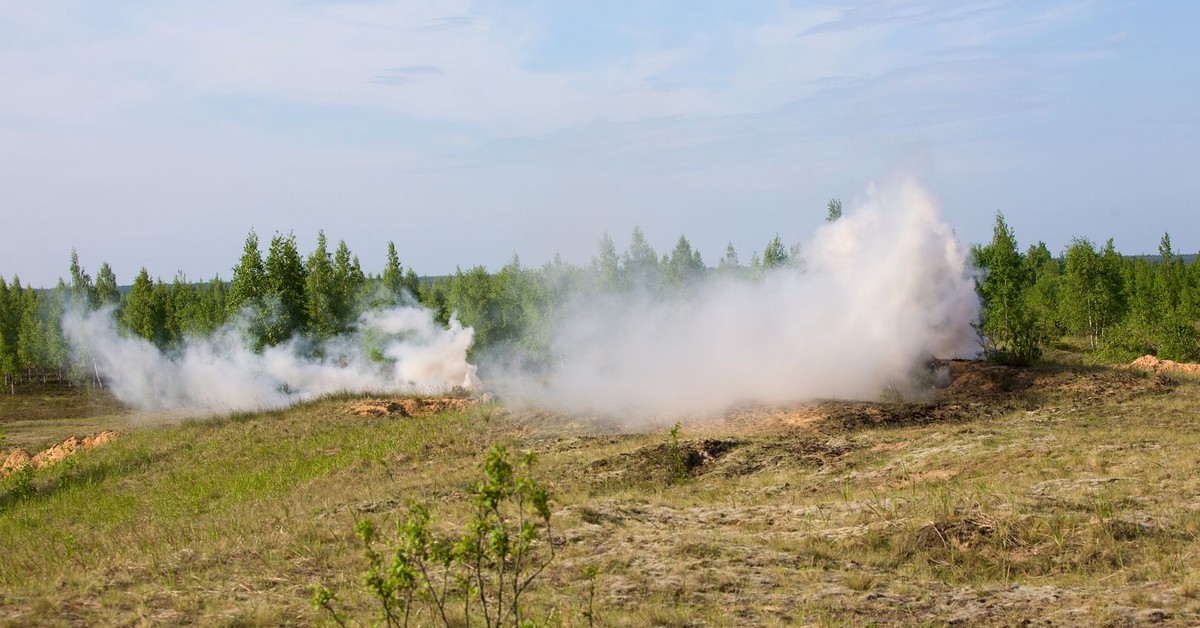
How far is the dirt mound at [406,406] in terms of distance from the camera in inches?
1238

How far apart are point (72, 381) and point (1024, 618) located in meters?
89.2

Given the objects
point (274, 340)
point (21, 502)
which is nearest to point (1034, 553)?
point (21, 502)

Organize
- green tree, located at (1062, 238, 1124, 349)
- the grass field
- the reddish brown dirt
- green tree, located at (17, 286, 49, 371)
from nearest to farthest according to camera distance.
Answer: the grass field → the reddish brown dirt → green tree, located at (1062, 238, 1124, 349) → green tree, located at (17, 286, 49, 371)

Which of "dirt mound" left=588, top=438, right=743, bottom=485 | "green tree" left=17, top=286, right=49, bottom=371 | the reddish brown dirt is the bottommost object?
the reddish brown dirt

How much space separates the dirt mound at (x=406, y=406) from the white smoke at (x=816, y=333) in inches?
202

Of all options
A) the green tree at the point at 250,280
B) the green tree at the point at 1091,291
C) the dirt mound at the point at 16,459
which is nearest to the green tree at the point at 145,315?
the green tree at the point at 250,280

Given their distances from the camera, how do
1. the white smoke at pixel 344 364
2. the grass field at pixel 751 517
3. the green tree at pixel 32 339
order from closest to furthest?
the grass field at pixel 751 517, the white smoke at pixel 344 364, the green tree at pixel 32 339

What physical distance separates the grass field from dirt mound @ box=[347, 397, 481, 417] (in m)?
6.60

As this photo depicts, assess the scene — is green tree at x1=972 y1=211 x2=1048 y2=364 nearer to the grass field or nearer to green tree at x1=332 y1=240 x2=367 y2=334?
the grass field

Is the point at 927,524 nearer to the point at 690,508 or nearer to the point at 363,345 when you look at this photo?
the point at 690,508

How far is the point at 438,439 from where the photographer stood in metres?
23.8

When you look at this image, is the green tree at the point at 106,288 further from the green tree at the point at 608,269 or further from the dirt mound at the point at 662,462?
the dirt mound at the point at 662,462

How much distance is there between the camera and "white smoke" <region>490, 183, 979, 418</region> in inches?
933

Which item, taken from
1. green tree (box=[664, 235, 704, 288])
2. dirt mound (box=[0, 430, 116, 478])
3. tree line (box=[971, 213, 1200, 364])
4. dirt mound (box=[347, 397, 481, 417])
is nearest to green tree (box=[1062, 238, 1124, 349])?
tree line (box=[971, 213, 1200, 364])
